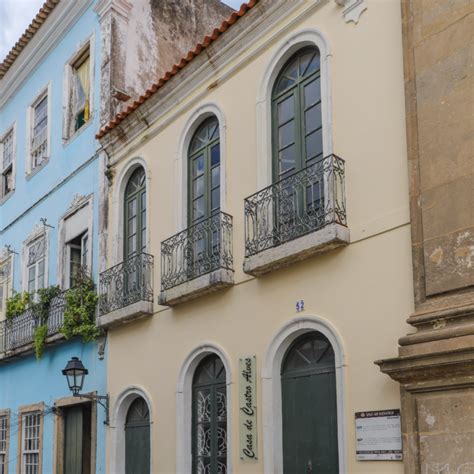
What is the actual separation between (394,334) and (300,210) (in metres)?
1.87

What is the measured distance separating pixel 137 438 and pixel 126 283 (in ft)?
6.84

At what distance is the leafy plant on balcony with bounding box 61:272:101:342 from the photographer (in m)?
12.0

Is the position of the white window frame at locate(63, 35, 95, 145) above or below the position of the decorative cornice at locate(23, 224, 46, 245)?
above

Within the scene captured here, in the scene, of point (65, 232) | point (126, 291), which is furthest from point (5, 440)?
point (126, 291)

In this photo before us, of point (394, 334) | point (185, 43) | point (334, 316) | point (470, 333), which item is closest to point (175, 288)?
point (334, 316)

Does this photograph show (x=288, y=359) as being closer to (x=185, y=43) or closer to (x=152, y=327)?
(x=152, y=327)

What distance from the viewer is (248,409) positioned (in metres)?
8.80

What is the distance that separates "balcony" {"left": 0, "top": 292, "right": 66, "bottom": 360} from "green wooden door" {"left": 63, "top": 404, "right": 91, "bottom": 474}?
121 cm

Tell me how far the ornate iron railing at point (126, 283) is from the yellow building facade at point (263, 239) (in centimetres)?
3

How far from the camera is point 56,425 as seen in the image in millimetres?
12914

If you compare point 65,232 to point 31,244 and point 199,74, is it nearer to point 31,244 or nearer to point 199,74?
point 31,244

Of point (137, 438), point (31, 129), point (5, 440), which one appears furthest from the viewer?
point (31, 129)

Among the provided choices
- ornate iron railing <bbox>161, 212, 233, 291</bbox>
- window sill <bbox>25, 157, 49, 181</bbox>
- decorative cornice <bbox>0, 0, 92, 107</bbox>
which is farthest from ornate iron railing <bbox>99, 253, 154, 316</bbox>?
decorative cornice <bbox>0, 0, 92, 107</bbox>

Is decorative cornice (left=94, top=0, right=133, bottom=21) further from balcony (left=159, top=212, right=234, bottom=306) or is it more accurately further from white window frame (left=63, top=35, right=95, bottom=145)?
balcony (left=159, top=212, right=234, bottom=306)
